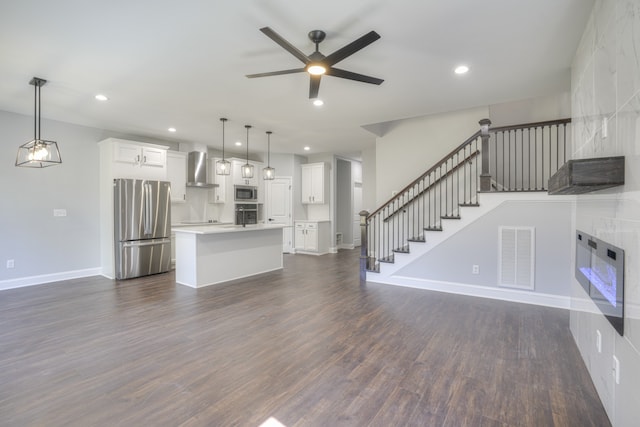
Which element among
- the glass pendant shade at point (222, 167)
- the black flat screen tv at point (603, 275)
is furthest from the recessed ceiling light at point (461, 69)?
the glass pendant shade at point (222, 167)

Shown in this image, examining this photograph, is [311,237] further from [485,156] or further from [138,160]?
[485,156]

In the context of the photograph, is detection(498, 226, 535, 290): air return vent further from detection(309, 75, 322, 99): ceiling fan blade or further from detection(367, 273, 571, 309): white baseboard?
detection(309, 75, 322, 99): ceiling fan blade

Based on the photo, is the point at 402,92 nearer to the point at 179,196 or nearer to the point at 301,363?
the point at 301,363

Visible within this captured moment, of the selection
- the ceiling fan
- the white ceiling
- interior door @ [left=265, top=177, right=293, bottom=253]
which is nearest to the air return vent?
the white ceiling

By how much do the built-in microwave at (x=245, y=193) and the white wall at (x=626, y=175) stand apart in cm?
675

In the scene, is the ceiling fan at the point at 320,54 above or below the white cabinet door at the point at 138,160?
above

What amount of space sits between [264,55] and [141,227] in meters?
4.19

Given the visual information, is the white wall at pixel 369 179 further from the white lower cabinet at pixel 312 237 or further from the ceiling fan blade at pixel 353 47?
the ceiling fan blade at pixel 353 47

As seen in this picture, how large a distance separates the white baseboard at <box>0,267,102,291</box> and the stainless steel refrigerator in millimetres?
747

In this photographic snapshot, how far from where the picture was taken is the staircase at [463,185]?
Result: 4.43 meters

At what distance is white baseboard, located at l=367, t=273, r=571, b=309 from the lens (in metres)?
3.91

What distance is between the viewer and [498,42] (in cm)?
286

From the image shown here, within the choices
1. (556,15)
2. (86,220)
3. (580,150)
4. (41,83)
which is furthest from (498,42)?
(86,220)

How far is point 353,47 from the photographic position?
251 cm
